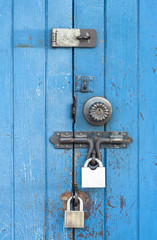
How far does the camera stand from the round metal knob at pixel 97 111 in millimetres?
1146

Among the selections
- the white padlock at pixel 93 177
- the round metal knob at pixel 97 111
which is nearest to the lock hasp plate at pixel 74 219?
the white padlock at pixel 93 177

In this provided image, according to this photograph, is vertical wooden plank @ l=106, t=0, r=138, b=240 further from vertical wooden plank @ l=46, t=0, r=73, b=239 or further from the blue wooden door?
vertical wooden plank @ l=46, t=0, r=73, b=239

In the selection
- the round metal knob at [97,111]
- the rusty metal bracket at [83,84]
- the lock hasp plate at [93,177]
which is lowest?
the lock hasp plate at [93,177]

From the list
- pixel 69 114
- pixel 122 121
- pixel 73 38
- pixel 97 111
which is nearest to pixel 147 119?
pixel 122 121

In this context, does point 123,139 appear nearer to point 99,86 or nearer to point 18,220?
point 99,86

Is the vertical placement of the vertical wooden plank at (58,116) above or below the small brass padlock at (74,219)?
above

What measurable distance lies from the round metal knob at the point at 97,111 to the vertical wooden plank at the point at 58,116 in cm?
7

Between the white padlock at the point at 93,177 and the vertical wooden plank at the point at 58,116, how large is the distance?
88mm

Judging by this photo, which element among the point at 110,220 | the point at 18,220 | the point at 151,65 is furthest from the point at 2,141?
the point at 151,65

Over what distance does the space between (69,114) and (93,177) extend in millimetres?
267

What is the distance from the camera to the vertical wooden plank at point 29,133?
1167 mm

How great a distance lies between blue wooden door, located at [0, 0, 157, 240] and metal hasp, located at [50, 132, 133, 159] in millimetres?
24

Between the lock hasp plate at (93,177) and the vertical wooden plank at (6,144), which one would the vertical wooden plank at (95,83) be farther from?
the vertical wooden plank at (6,144)

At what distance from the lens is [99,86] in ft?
3.86
